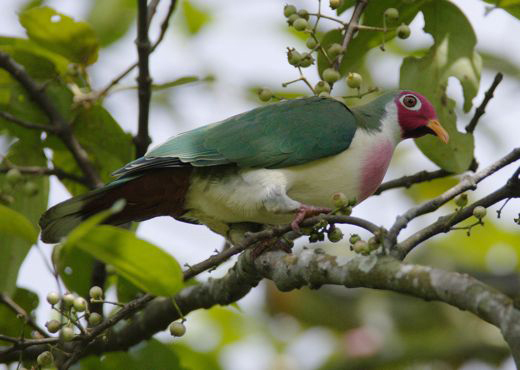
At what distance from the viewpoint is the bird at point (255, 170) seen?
3.08m

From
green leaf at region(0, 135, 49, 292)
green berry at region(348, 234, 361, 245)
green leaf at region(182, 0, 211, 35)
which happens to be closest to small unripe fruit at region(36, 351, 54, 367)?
green leaf at region(0, 135, 49, 292)

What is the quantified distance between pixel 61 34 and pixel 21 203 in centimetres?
63

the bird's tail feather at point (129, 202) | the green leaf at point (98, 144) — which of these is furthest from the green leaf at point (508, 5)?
the green leaf at point (98, 144)

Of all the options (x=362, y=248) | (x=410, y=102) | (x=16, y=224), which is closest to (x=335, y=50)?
(x=410, y=102)

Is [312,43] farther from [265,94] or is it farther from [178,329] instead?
[178,329]

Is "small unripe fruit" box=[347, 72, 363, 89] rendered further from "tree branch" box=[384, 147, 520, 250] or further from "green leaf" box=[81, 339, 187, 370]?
"green leaf" box=[81, 339, 187, 370]

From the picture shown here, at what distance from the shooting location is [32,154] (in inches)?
138

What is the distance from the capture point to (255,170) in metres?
3.16

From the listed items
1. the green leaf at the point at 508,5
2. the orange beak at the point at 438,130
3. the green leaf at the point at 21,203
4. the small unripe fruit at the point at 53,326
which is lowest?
the orange beak at the point at 438,130

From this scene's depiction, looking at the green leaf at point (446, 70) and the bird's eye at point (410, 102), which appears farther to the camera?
the bird's eye at point (410, 102)

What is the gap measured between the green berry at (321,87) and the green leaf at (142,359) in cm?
113

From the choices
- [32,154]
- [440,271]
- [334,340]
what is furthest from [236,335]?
[440,271]

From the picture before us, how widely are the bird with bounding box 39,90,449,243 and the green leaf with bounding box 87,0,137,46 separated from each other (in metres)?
1.07

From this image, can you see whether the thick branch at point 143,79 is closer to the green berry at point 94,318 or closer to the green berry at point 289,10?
the green berry at point 289,10
